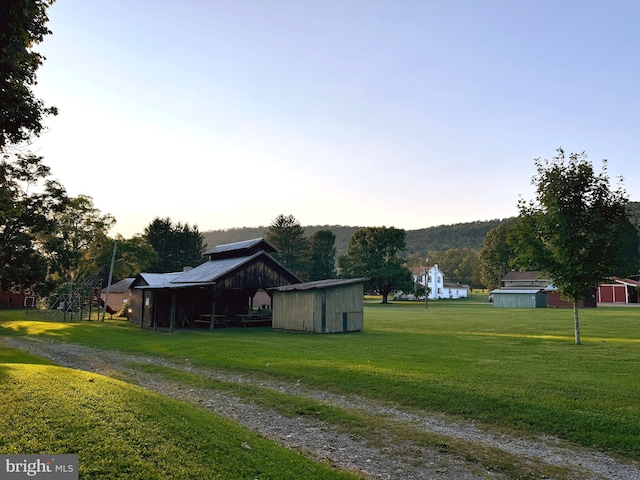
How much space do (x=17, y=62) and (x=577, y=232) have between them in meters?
22.5

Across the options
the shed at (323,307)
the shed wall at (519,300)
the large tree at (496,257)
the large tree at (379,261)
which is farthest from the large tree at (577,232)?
the large tree at (496,257)

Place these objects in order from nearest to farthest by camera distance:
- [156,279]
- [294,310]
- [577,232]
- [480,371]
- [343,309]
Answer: [480,371]
[577,232]
[343,309]
[294,310]
[156,279]

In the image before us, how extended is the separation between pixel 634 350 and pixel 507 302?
4907 centimetres

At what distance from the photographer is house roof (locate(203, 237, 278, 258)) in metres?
36.8

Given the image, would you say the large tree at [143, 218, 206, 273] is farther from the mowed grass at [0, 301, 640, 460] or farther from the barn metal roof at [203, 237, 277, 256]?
the mowed grass at [0, 301, 640, 460]

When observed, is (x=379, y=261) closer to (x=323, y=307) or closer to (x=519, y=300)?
(x=519, y=300)

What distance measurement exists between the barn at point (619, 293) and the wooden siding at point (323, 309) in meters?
59.4

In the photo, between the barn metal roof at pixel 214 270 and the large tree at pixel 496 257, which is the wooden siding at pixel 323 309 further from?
the large tree at pixel 496 257

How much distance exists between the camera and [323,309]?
28.5m

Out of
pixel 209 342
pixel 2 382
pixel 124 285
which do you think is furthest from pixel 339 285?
pixel 124 285

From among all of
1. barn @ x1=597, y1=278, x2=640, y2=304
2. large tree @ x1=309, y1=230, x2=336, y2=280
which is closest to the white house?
large tree @ x1=309, y1=230, x2=336, y2=280

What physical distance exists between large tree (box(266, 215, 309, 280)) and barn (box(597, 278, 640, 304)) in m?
A: 55.6

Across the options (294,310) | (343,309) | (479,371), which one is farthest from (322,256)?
(479,371)

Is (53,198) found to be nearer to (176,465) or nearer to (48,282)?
(48,282)
